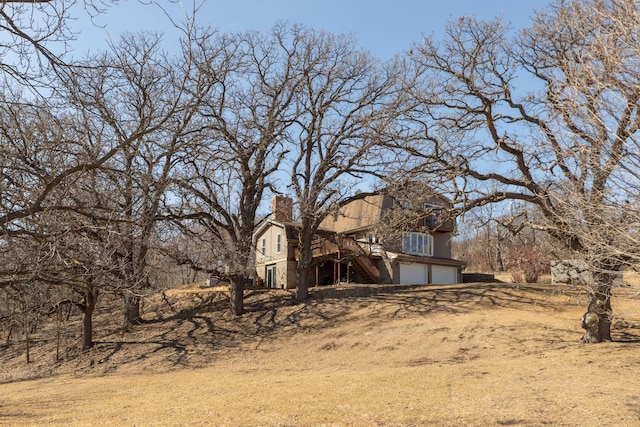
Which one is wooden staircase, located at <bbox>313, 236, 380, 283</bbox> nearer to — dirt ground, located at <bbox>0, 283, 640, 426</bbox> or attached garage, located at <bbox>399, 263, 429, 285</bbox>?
attached garage, located at <bbox>399, 263, 429, 285</bbox>

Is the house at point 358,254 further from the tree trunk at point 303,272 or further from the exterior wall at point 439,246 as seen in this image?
the tree trunk at point 303,272

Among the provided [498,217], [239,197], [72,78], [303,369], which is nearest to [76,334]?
[239,197]

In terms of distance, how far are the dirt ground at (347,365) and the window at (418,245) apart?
8355mm

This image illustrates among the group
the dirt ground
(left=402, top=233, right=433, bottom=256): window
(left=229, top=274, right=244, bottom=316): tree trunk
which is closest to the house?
(left=402, top=233, right=433, bottom=256): window

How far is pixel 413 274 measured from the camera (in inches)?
1379

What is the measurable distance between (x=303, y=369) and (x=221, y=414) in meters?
6.66

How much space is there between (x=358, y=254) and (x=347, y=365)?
1378cm

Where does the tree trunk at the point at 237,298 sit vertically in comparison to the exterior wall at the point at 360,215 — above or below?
below

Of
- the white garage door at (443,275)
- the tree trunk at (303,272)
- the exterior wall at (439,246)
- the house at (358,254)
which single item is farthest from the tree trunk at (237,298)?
the exterior wall at (439,246)

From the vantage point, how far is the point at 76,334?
2433cm

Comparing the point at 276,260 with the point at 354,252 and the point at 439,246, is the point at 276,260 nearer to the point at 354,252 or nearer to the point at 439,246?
the point at 354,252

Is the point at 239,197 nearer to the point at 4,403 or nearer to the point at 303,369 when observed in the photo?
the point at 303,369

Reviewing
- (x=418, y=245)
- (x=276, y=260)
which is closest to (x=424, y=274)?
(x=418, y=245)

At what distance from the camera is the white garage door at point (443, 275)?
36.5 m
